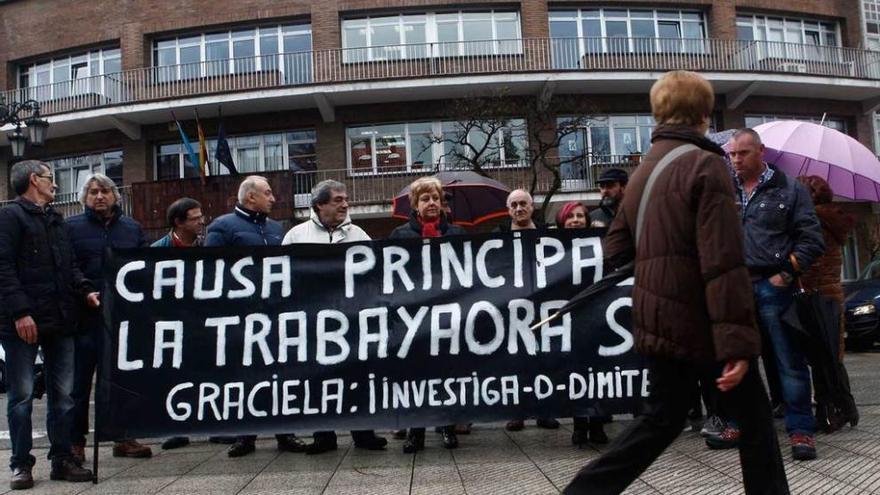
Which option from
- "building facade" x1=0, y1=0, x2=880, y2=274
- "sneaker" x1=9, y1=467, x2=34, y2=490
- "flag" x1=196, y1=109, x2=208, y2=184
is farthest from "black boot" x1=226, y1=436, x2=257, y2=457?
"flag" x1=196, y1=109, x2=208, y2=184

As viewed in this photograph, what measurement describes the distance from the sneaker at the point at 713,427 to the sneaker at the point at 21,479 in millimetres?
4275

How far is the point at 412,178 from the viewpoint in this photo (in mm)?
22828

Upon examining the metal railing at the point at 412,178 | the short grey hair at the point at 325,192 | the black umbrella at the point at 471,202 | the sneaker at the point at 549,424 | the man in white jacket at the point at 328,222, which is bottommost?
the sneaker at the point at 549,424

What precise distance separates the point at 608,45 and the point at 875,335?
1383cm

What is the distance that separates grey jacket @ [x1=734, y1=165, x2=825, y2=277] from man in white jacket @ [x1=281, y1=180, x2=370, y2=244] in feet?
8.93

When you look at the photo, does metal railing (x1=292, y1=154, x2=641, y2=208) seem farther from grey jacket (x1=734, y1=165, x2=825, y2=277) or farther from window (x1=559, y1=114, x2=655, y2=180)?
→ grey jacket (x1=734, y1=165, x2=825, y2=277)

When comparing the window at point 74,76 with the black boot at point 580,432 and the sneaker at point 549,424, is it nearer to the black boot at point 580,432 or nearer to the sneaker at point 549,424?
the sneaker at point 549,424

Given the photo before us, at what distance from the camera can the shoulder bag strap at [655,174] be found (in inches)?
116

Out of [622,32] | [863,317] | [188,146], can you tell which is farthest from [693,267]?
[622,32]

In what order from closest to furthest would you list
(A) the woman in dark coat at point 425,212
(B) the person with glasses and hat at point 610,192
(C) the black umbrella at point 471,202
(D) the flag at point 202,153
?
(A) the woman in dark coat at point 425,212
(B) the person with glasses and hat at point 610,192
(C) the black umbrella at point 471,202
(D) the flag at point 202,153

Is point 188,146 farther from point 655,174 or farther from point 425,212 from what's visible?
point 655,174

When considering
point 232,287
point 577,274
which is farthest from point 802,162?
point 232,287

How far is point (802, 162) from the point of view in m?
7.11

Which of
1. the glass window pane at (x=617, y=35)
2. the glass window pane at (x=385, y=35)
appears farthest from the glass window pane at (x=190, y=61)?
the glass window pane at (x=617, y=35)
